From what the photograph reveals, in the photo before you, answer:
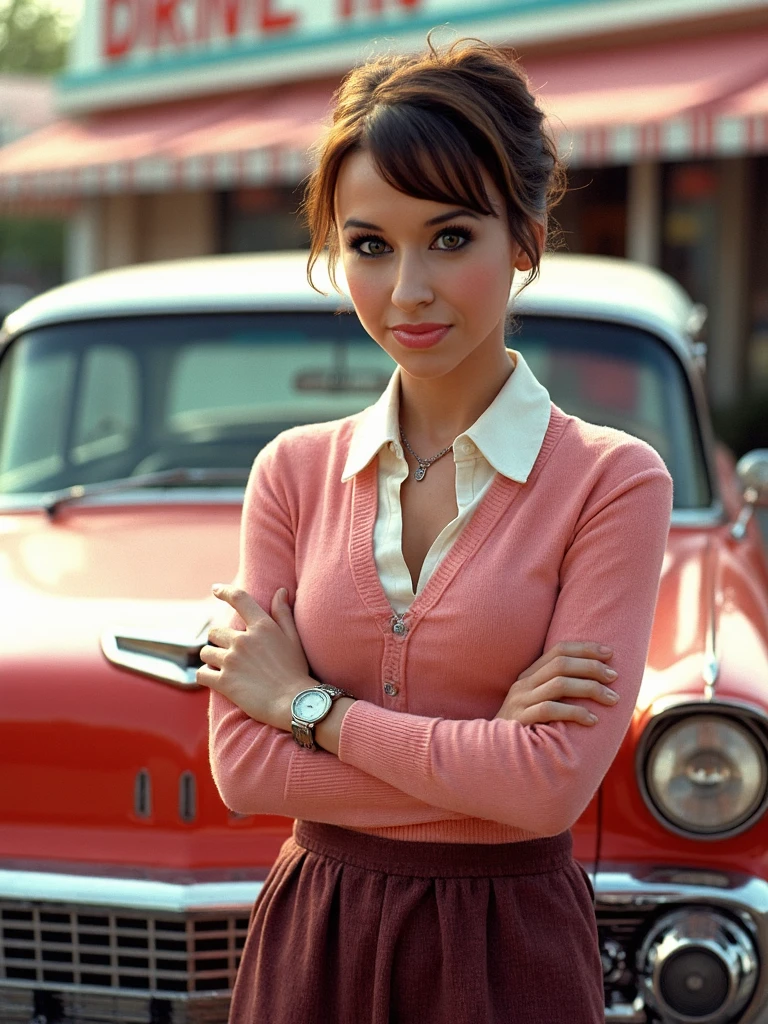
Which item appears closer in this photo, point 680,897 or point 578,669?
point 578,669

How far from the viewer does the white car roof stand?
3359mm

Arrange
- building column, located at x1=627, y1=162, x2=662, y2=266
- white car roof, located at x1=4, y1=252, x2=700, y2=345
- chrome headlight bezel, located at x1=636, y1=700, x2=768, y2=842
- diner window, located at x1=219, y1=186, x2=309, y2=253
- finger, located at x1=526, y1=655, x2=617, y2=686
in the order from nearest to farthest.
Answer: finger, located at x1=526, y1=655, x2=617, y2=686, chrome headlight bezel, located at x1=636, y1=700, x2=768, y2=842, white car roof, located at x1=4, y1=252, x2=700, y2=345, building column, located at x1=627, y1=162, x2=662, y2=266, diner window, located at x1=219, y1=186, x2=309, y2=253

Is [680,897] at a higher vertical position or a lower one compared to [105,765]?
lower

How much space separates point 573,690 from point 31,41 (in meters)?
39.9

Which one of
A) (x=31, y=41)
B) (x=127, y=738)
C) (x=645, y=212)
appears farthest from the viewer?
(x=31, y=41)

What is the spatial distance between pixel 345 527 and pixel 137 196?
1440 centimetres

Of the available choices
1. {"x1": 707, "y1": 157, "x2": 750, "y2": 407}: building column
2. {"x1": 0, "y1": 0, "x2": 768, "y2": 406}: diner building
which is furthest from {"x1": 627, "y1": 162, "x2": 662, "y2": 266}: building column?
{"x1": 707, "y1": 157, "x2": 750, "y2": 407}: building column

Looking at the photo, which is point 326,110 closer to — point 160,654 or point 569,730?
point 160,654

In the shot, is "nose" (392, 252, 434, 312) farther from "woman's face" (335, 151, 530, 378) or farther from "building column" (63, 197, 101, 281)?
"building column" (63, 197, 101, 281)

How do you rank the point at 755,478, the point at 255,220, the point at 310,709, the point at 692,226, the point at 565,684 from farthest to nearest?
the point at 255,220 → the point at 692,226 → the point at 755,478 → the point at 310,709 → the point at 565,684

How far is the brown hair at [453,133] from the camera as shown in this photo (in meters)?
1.60

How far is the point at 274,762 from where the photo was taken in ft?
5.72

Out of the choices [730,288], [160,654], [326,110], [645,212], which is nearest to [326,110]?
[326,110]

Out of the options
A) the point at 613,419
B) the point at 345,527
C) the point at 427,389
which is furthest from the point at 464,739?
the point at 613,419
